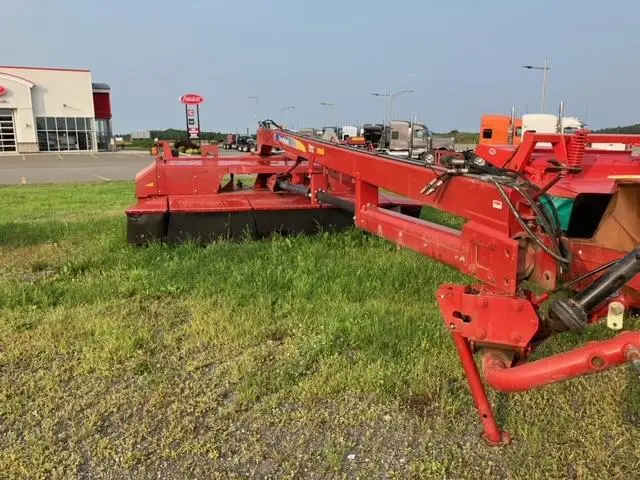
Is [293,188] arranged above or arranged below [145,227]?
above

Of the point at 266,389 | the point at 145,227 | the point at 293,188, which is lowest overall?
the point at 266,389

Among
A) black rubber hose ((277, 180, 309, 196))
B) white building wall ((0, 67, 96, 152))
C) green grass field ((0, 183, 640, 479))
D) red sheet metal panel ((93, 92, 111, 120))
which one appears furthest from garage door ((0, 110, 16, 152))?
green grass field ((0, 183, 640, 479))

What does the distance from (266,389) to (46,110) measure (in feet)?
152

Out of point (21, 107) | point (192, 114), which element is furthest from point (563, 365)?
point (21, 107)

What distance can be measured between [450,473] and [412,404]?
21.9 inches

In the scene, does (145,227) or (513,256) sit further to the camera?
(145,227)

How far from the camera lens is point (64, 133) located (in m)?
45.3

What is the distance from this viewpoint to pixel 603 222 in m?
2.69

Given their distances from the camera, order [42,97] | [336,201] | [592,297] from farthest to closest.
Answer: [42,97] → [336,201] → [592,297]

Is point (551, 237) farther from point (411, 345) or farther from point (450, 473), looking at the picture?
point (411, 345)

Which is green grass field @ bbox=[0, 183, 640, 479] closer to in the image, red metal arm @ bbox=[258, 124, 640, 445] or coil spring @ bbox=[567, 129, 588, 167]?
red metal arm @ bbox=[258, 124, 640, 445]

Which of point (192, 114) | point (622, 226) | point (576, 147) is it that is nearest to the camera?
point (622, 226)

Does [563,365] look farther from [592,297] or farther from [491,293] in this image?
[491,293]

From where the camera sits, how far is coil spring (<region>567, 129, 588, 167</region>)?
217 inches
